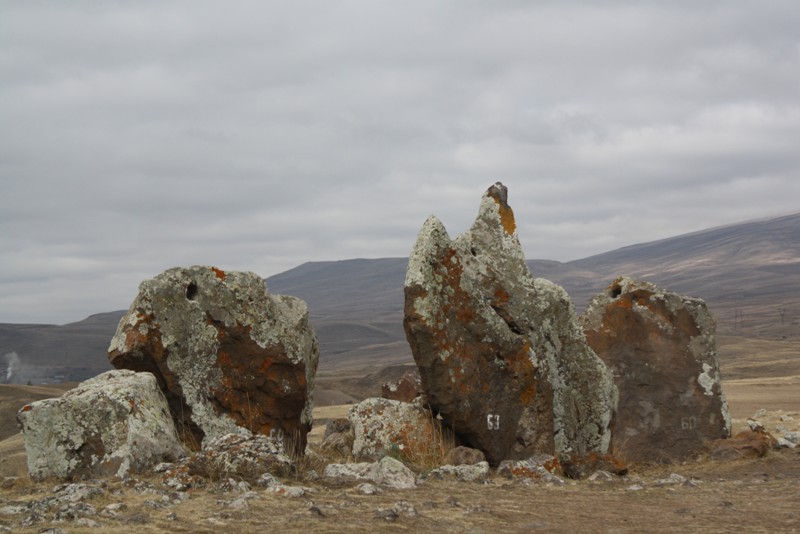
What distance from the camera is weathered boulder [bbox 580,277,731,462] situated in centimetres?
1612

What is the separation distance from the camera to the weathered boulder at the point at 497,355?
492 inches

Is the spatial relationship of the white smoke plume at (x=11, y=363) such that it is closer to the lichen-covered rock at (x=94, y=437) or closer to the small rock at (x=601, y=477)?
the lichen-covered rock at (x=94, y=437)

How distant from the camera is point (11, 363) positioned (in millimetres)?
141250

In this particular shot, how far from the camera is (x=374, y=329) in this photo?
19488cm

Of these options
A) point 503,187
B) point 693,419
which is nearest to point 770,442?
point 693,419

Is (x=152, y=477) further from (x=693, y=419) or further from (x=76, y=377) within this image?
(x=76, y=377)

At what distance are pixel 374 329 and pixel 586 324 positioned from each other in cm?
17878

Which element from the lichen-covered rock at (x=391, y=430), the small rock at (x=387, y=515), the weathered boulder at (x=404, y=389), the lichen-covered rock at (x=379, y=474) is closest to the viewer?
the small rock at (x=387, y=515)

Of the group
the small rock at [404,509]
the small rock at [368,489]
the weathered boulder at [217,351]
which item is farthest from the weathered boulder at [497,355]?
the small rock at [404,509]

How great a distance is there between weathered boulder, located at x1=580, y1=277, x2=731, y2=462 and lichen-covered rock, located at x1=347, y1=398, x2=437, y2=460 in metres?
5.14

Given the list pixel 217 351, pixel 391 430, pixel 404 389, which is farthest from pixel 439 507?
pixel 404 389

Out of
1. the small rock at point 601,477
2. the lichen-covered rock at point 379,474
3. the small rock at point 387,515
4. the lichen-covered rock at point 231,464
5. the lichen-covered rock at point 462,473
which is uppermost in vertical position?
the lichen-covered rock at point 231,464

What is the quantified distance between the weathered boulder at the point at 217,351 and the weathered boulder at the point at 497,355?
227 centimetres

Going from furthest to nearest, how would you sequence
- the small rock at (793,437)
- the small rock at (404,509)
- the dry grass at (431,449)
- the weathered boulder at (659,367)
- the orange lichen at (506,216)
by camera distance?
the weathered boulder at (659,367), the small rock at (793,437), the orange lichen at (506,216), the dry grass at (431,449), the small rock at (404,509)
